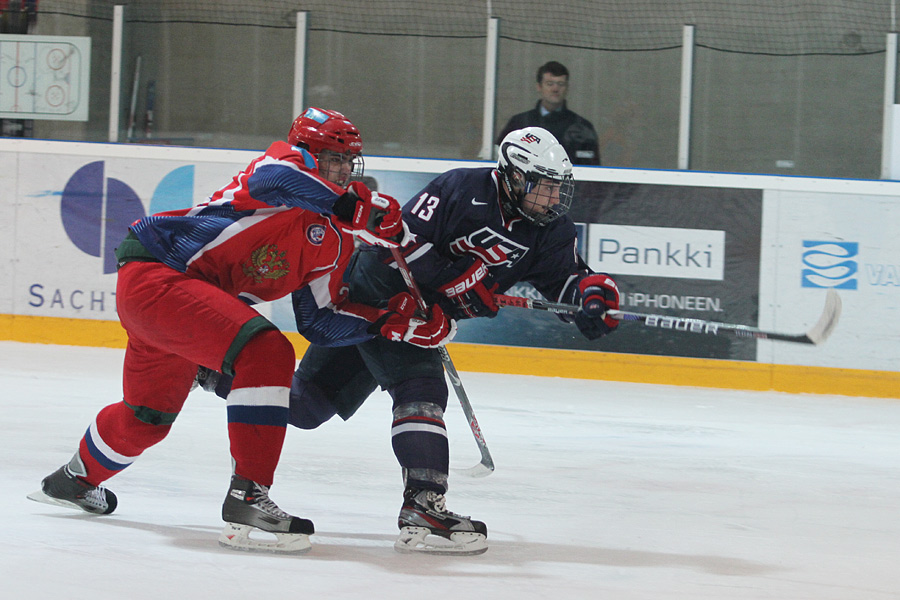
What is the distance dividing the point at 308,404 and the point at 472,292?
516 mm

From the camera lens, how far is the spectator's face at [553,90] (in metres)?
5.61

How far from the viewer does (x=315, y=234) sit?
2420 mm

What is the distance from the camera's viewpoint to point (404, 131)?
6.10 metres

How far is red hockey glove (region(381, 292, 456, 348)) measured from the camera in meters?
2.48

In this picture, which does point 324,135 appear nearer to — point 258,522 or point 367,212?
point 367,212

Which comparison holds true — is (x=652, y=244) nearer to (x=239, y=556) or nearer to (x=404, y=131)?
(x=404, y=131)

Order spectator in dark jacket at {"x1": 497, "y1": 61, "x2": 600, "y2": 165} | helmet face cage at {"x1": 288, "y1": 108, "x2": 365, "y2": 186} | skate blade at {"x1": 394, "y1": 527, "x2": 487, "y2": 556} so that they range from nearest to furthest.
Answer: skate blade at {"x1": 394, "y1": 527, "x2": 487, "y2": 556} < helmet face cage at {"x1": 288, "y1": 108, "x2": 365, "y2": 186} < spectator in dark jacket at {"x1": 497, "y1": 61, "x2": 600, "y2": 165}

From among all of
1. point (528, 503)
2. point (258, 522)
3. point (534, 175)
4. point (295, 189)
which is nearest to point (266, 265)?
point (295, 189)

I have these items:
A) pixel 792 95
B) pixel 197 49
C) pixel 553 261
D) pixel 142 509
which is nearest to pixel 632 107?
pixel 792 95

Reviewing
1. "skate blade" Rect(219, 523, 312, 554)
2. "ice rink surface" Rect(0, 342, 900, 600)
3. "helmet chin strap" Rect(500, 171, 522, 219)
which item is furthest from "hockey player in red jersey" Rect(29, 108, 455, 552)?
"helmet chin strap" Rect(500, 171, 522, 219)

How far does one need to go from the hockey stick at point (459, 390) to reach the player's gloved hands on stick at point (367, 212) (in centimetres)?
23

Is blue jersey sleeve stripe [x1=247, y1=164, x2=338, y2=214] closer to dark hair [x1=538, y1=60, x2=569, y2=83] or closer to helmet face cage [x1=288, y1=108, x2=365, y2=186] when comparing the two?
helmet face cage [x1=288, y1=108, x2=365, y2=186]

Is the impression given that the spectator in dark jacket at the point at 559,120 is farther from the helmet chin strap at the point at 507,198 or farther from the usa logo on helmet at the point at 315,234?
the usa logo on helmet at the point at 315,234

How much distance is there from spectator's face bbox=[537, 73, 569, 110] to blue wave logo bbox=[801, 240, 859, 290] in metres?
1.46
